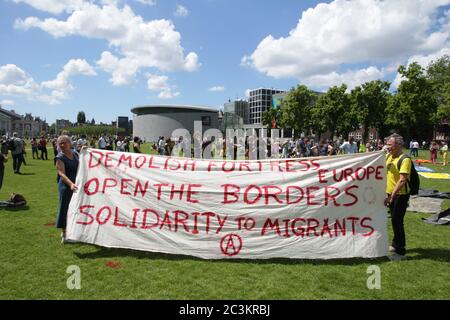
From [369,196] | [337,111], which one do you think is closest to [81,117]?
[337,111]

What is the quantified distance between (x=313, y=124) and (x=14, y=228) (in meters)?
64.3

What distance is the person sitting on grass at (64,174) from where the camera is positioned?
567cm

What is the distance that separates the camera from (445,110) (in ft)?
134

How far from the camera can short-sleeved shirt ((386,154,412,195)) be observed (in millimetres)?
5180

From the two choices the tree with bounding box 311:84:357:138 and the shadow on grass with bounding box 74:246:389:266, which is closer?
the shadow on grass with bounding box 74:246:389:266

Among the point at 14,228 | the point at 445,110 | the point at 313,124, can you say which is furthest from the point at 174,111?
the point at 14,228

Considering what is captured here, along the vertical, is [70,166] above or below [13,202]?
above

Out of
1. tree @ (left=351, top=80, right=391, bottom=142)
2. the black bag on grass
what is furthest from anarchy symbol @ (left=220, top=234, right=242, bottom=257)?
tree @ (left=351, top=80, right=391, bottom=142)

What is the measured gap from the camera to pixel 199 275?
4.64m

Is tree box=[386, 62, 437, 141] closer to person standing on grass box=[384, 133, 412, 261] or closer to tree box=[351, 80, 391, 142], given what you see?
tree box=[351, 80, 391, 142]

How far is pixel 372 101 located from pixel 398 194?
188 ft

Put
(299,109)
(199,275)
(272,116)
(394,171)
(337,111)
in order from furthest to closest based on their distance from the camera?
(272,116)
(299,109)
(337,111)
(394,171)
(199,275)

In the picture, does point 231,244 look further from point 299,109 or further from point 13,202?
point 299,109

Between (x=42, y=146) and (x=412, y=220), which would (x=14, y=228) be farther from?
(x=42, y=146)
